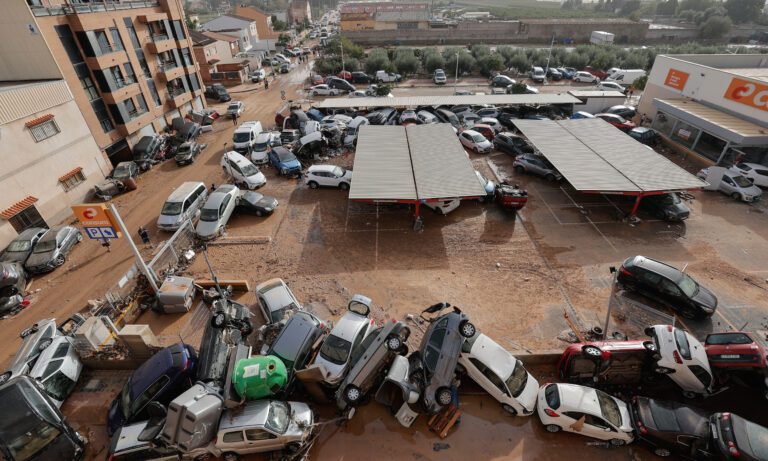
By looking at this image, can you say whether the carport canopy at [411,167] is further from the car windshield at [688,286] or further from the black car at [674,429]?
the black car at [674,429]

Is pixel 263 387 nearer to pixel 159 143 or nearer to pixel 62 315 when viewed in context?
pixel 62 315

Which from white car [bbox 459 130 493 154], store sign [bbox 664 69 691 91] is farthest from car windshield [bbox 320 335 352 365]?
store sign [bbox 664 69 691 91]

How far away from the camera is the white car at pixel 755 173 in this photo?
2108cm

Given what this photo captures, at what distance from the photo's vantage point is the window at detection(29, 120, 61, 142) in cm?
1970

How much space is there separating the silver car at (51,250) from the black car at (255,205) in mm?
8040

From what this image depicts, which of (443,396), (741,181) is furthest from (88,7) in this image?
(741,181)

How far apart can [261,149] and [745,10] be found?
127 metres

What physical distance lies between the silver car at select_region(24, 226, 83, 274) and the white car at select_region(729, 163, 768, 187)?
3660 centimetres

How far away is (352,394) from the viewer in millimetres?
10055

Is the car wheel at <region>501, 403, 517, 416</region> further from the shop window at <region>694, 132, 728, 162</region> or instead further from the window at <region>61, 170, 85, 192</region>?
the window at <region>61, 170, 85, 192</region>

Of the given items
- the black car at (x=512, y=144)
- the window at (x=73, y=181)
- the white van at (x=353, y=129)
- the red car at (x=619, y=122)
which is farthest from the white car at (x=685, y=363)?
the window at (x=73, y=181)

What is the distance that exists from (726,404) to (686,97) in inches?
1067

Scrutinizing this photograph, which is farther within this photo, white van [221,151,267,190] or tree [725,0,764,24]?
tree [725,0,764,24]

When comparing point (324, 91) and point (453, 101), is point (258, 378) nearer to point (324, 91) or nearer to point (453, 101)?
point (453, 101)
